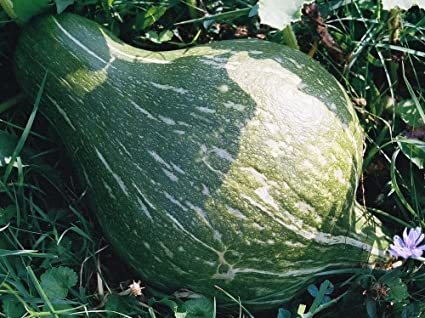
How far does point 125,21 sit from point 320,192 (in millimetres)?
1131

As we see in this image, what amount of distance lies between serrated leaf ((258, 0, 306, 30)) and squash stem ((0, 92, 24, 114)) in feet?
3.68

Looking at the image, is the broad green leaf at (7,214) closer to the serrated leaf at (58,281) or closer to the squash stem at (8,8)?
the serrated leaf at (58,281)

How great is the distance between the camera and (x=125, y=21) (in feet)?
9.28

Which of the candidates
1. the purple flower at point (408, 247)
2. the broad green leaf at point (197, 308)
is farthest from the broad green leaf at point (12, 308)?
the purple flower at point (408, 247)

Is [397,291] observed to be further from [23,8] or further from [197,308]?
[23,8]

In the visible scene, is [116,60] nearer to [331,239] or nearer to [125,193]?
[125,193]

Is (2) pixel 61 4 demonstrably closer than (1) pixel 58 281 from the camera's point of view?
No

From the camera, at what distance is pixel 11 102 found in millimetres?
2688

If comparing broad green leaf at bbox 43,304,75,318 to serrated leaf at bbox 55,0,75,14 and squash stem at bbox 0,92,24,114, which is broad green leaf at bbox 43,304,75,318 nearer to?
squash stem at bbox 0,92,24,114

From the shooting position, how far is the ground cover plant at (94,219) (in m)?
2.34

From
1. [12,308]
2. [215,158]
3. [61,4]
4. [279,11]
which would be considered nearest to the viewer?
[279,11]

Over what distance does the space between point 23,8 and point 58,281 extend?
963 mm

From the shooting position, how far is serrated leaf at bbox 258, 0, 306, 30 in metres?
2.03

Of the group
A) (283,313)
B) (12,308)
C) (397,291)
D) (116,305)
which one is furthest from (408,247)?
(12,308)
